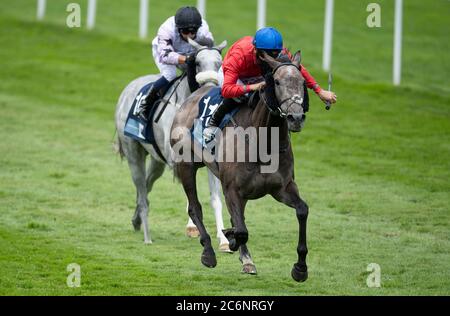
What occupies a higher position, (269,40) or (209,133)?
(269,40)

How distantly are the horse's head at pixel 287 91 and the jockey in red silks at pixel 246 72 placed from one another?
0.22 metres

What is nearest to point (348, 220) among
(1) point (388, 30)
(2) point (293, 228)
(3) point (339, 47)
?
(2) point (293, 228)

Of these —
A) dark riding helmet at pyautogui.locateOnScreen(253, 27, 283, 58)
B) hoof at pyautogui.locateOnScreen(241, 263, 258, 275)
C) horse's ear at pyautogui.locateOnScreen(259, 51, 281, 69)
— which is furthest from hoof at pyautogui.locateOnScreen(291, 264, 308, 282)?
dark riding helmet at pyautogui.locateOnScreen(253, 27, 283, 58)

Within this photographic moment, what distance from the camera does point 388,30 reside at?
28.8 meters

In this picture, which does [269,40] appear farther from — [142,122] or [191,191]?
[142,122]

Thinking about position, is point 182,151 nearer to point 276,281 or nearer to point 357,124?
point 276,281

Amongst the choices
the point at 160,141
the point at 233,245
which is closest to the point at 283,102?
the point at 233,245

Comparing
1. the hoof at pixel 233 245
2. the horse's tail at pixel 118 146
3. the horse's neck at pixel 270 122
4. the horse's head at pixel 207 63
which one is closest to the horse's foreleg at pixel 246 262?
the hoof at pixel 233 245

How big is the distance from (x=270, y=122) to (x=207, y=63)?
7.19 ft

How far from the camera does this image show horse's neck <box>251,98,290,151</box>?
9102mm

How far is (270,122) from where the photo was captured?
29.9 feet

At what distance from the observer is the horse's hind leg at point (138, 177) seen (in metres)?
12.4

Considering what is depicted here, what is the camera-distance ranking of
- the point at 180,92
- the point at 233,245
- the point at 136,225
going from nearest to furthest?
the point at 233,245 → the point at 180,92 → the point at 136,225

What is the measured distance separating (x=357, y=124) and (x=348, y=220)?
6733 millimetres
